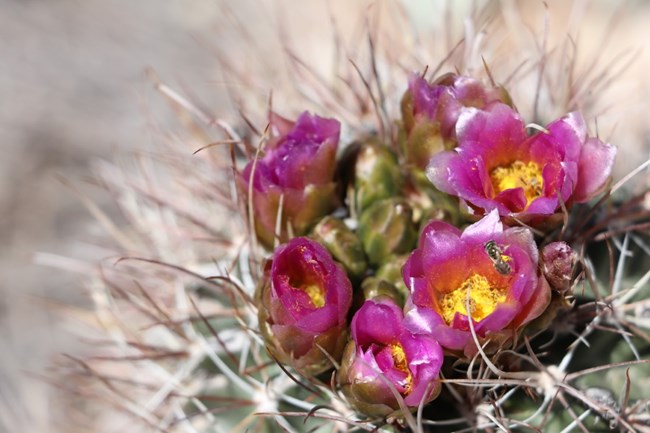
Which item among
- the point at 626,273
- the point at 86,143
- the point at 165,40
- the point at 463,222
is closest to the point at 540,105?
the point at 626,273

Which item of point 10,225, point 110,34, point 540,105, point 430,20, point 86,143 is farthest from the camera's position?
point 110,34

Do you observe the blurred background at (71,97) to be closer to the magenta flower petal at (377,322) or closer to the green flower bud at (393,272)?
the green flower bud at (393,272)

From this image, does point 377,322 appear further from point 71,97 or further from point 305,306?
point 71,97

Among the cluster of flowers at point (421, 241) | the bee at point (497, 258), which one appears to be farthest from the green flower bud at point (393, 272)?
the bee at point (497, 258)

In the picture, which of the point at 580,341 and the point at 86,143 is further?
the point at 86,143

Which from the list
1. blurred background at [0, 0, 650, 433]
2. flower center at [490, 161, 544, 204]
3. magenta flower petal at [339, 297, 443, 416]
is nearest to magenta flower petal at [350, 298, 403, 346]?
magenta flower petal at [339, 297, 443, 416]

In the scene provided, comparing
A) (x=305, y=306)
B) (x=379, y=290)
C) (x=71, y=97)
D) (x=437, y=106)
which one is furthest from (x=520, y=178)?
(x=71, y=97)

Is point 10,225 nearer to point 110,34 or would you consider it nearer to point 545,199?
point 110,34
